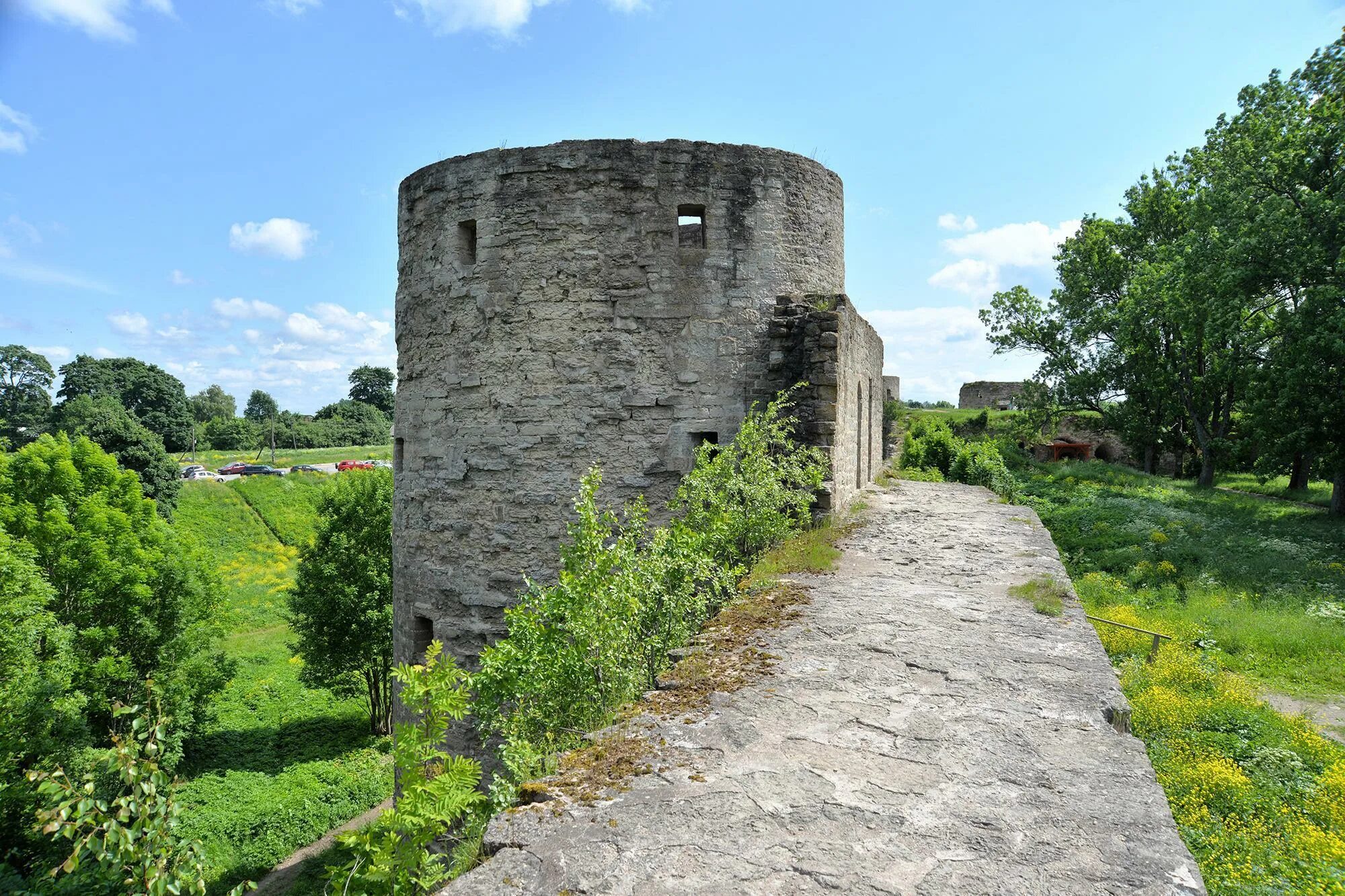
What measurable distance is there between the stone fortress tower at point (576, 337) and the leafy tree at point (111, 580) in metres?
9.39

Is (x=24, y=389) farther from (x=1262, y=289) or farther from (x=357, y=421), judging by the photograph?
(x=1262, y=289)

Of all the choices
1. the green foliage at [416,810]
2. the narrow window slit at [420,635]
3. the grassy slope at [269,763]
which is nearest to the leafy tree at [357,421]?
the grassy slope at [269,763]

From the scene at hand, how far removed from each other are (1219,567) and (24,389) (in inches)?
3057

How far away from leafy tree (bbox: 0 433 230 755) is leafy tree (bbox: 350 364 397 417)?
66844mm

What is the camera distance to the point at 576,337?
6801mm

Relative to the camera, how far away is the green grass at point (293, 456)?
51125mm

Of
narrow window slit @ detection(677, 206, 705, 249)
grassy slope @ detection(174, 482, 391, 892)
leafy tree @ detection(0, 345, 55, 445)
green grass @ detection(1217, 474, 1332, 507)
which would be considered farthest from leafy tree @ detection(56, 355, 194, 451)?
green grass @ detection(1217, 474, 1332, 507)

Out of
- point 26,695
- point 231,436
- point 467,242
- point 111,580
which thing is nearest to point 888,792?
point 467,242

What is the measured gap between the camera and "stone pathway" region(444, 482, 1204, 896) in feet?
8.05

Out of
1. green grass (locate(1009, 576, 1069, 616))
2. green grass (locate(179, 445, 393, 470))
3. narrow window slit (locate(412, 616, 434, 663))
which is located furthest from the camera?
green grass (locate(179, 445, 393, 470))

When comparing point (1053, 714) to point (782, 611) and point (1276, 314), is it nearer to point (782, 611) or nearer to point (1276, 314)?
point (782, 611)

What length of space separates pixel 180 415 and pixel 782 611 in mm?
65381

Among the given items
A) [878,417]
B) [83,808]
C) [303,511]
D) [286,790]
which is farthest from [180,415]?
[83,808]

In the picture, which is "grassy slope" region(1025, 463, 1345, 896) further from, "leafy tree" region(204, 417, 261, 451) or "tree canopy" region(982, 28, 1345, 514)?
"leafy tree" region(204, 417, 261, 451)
